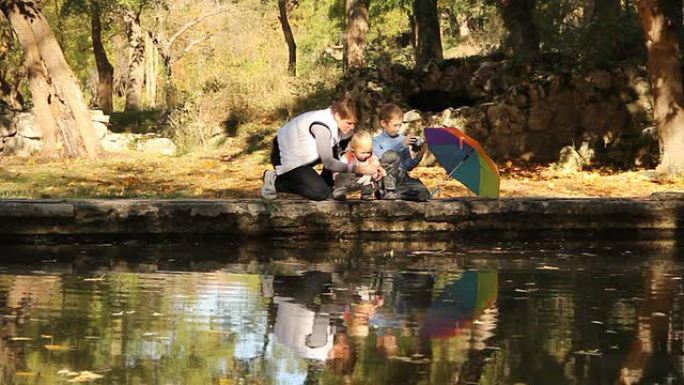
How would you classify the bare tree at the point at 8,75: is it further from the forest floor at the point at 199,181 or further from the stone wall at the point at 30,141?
the forest floor at the point at 199,181

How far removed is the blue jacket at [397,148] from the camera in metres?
14.2

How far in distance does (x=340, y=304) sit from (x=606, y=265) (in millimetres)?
3509

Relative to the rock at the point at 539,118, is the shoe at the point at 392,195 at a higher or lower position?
lower

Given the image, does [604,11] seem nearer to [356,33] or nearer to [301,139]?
[356,33]

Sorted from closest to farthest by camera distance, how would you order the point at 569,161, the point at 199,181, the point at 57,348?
1. the point at 57,348
2. the point at 199,181
3. the point at 569,161

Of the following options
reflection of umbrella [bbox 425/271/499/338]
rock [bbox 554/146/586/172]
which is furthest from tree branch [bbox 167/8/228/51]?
reflection of umbrella [bbox 425/271/499/338]

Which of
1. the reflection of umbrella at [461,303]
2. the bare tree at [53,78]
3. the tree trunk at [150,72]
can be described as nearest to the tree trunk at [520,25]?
the bare tree at [53,78]

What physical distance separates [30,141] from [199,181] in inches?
445

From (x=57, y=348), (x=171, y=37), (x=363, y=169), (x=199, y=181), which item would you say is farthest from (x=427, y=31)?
(x=171, y=37)

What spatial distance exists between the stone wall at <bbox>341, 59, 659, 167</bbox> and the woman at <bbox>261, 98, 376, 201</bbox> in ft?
35.1

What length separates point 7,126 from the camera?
101ft

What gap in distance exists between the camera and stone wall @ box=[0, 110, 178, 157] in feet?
100

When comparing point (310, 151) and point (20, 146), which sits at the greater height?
point (20, 146)

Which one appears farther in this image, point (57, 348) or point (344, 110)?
point (344, 110)
